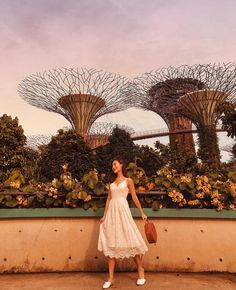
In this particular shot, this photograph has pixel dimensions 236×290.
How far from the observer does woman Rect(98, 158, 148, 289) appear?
4.05m

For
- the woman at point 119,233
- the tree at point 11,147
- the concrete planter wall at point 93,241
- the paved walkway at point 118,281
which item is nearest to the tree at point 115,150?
the tree at point 11,147

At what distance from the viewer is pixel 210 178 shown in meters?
5.16

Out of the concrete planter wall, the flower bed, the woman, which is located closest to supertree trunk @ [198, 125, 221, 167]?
the flower bed

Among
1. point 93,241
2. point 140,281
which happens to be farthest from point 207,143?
point 140,281

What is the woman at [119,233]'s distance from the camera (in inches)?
159

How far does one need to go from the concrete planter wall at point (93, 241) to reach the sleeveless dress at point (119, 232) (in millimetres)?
607

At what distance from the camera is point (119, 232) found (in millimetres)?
4082

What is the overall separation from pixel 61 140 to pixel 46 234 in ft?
55.9

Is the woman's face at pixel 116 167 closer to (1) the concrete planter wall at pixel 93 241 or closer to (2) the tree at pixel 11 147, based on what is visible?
(1) the concrete planter wall at pixel 93 241

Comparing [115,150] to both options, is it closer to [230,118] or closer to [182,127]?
[230,118]

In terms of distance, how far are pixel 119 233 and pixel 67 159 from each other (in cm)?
1553

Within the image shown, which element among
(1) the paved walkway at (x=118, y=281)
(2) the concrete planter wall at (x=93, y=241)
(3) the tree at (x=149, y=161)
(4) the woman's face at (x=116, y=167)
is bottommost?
(1) the paved walkway at (x=118, y=281)

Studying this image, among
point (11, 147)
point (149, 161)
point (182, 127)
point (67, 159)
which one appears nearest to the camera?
point (67, 159)

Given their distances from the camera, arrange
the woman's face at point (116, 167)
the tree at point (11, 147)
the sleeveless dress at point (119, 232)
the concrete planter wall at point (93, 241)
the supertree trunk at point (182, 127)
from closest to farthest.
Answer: the sleeveless dress at point (119, 232) < the woman's face at point (116, 167) < the concrete planter wall at point (93, 241) < the tree at point (11, 147) < the supertree trunk at point (182, 127)
